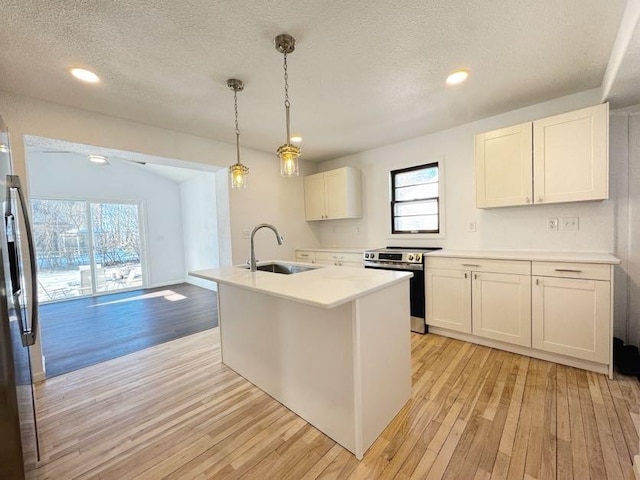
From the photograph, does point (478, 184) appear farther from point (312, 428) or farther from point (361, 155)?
point (312, 428)

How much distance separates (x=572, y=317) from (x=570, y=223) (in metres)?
0.96

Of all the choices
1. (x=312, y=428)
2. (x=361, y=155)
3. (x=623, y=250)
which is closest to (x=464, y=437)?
(x=312, y=428)

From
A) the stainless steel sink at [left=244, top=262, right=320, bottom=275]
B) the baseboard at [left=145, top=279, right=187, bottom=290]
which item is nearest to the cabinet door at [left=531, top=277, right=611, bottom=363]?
the stainless steel sink at [left=244, top=262, right=320, bottom=275]

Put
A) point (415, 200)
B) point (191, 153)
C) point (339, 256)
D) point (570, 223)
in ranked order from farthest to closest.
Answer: point (339, 256)
point (415, 200)
point (191, 153)
point (570, 223)

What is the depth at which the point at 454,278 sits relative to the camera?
2840 mm

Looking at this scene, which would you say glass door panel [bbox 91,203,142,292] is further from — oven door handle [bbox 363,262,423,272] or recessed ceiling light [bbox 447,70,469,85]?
recessed ceiling light [bbox 447,70,469,85]

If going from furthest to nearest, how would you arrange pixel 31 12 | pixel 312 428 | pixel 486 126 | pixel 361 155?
pixel 361 155
pixel 486 126
pixel 312 428
pixel 31 12

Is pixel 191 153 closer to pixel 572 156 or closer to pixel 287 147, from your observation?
pixel 287 147

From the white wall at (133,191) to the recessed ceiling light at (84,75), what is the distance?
4436 mm

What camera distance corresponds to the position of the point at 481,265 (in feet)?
8.73

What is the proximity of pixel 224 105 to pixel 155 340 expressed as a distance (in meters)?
2.70

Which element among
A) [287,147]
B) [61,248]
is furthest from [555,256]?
[61,248]

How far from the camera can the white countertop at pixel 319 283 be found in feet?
4.30

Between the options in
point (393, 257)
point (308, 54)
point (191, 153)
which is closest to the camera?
point (308, 54)
